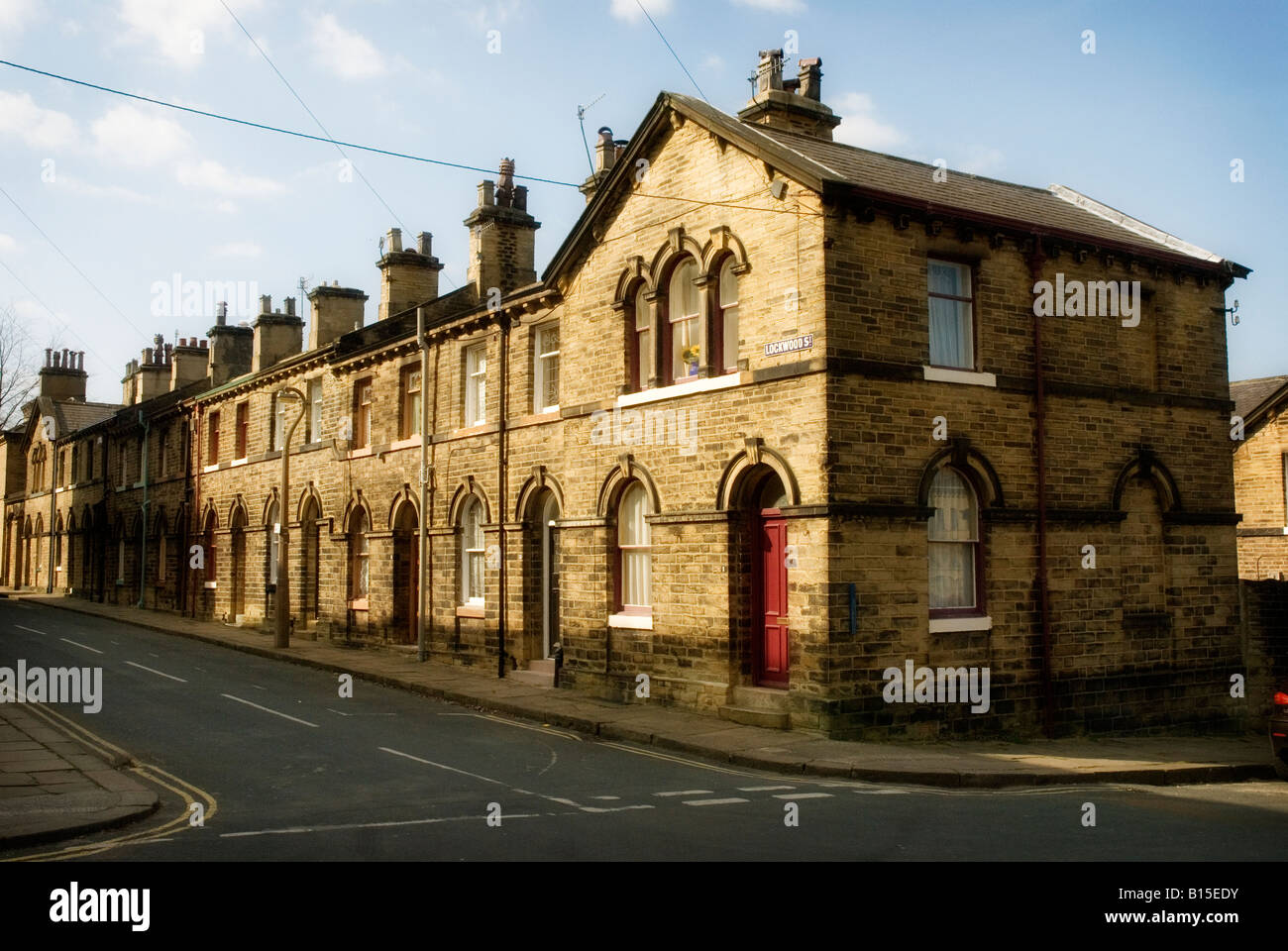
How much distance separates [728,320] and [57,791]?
10548 mm

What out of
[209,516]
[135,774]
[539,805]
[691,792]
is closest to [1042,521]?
[691,792]

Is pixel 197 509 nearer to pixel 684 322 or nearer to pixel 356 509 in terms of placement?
pixel 356 509

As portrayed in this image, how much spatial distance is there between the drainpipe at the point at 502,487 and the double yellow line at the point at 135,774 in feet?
25.7

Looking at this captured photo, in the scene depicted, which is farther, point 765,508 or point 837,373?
point 765,508

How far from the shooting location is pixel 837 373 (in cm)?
1481

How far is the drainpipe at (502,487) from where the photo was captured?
71.2 feet

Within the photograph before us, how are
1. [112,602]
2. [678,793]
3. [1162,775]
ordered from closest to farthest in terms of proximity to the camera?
[678,793]
[1162,775]
[112,602]

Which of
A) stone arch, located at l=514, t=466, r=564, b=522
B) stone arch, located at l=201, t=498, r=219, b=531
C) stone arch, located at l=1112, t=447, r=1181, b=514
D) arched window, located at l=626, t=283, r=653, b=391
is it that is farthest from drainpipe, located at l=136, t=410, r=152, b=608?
stone arch, located at l=1112, t=447, r=1181, b=514

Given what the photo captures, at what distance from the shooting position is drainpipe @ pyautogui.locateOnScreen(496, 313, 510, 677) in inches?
855

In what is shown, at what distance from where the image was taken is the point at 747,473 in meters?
16.1

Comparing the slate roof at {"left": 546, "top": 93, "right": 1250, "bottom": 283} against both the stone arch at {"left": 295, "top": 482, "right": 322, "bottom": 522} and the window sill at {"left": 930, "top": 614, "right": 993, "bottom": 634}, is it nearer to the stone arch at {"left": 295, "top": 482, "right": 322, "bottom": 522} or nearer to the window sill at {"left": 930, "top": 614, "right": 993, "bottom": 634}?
the window sill at {"left": 930, "top": 614, "right": 993, "bottom": 634}

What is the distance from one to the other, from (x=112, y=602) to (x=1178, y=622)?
40.0m
